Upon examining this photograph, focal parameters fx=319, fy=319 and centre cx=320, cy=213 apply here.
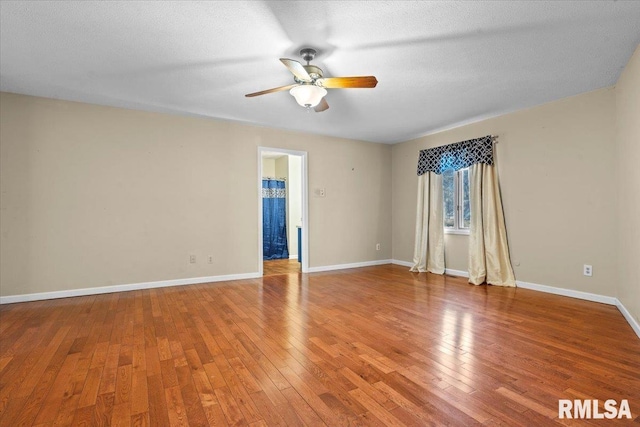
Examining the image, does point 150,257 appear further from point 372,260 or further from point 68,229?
point 372,260

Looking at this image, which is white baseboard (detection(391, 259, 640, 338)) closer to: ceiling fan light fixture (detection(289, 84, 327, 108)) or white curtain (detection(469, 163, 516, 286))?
white curtain (detection(469, 163, 516, 286))

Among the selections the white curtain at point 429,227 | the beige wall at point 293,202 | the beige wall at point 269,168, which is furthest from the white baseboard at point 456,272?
the beige wall at point 269,168

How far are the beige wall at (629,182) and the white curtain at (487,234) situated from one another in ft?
4.11

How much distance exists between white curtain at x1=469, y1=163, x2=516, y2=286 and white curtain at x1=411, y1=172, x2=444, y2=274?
68 cm

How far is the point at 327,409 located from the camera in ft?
5.52

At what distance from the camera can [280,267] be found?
20.5 ft

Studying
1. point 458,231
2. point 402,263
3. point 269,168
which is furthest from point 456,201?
point 269,168

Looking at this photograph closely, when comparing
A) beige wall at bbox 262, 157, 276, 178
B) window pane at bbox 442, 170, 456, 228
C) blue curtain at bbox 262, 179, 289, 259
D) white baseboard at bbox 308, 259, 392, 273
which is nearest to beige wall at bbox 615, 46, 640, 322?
window pane at bbox 442, 170, 456, 228

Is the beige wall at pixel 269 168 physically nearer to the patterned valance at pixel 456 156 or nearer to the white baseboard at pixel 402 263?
→ the white baseboard at pixel 402 263

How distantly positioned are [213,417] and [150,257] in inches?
133

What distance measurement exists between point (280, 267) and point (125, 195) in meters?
2.98

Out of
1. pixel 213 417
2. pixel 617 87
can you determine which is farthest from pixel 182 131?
pixel 617 87

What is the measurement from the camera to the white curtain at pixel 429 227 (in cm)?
542

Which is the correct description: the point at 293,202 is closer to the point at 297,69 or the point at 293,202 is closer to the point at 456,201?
the point at 456,201
